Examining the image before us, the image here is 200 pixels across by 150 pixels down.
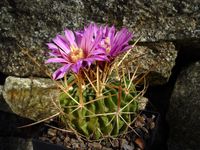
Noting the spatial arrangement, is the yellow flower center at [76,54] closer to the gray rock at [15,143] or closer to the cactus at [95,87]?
the cactus at [95,87]

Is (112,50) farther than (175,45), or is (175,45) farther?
Answer: (175,45)

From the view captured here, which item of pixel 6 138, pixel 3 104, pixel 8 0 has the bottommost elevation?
pixel 6 138

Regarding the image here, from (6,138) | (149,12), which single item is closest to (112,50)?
(149,12)

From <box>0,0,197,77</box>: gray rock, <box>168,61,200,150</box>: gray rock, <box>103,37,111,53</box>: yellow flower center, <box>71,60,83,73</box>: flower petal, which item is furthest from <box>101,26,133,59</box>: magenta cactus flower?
<box>168,61,200,150</box>: gray rock

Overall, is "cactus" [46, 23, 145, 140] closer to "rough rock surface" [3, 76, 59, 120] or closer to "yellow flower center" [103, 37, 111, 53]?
"yellow flower center" [103, 37, 111, 53]

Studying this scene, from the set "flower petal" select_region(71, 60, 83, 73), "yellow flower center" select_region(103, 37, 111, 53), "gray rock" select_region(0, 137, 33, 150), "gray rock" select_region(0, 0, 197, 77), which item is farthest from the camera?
"gray rock" select_region(0, 137, 33, 150)

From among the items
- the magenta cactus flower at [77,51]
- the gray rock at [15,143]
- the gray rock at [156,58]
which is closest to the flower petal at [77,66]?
the magenta cactus flower at [77,51]

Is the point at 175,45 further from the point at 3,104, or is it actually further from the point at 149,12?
the point at 3,104
